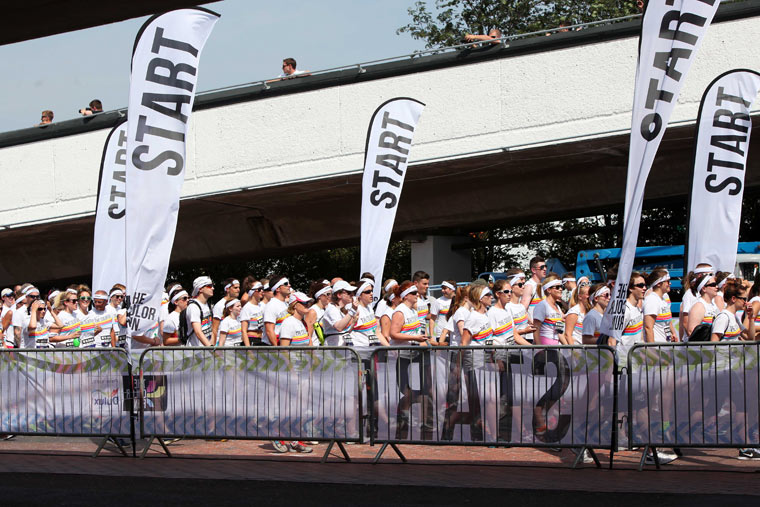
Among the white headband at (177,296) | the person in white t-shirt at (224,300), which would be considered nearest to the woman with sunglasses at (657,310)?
the person in white t-shirt at (224,300)

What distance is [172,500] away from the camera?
25.2ft

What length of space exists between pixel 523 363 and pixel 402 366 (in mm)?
1144

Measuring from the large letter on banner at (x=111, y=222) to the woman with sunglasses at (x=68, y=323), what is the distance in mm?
1239

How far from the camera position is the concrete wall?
21266 millimetres

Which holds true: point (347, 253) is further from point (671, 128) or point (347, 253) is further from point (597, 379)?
point (597, 379)

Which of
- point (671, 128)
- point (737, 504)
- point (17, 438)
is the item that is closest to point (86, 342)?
point (17, 438)

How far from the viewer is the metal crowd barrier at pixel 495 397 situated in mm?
9062

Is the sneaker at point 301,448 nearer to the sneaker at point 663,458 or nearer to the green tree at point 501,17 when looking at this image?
the sneaker at point 663,458

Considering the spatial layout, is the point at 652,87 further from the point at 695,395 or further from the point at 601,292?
the point at 695,395

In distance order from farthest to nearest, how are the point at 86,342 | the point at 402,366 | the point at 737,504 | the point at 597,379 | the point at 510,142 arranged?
the point at 510,142, the point at 86,342, the point at 402,366, the point at 597,379, the point at 737,504

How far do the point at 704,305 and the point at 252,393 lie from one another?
458 cm

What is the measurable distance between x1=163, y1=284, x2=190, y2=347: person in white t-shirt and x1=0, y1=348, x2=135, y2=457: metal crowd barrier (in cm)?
241

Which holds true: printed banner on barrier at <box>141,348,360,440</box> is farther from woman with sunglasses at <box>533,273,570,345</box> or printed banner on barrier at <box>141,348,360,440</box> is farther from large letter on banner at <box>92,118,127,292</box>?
large letter on banner at <box>92,118,127,292</box>

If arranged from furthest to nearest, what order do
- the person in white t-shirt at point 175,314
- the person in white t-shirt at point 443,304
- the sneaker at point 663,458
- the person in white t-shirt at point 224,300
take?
the person in white t-shirt at point 443,304
the person in white t-shirt at point 224,300
the person in white t-shirt at point 175,314
the sneaker at point 663,458
